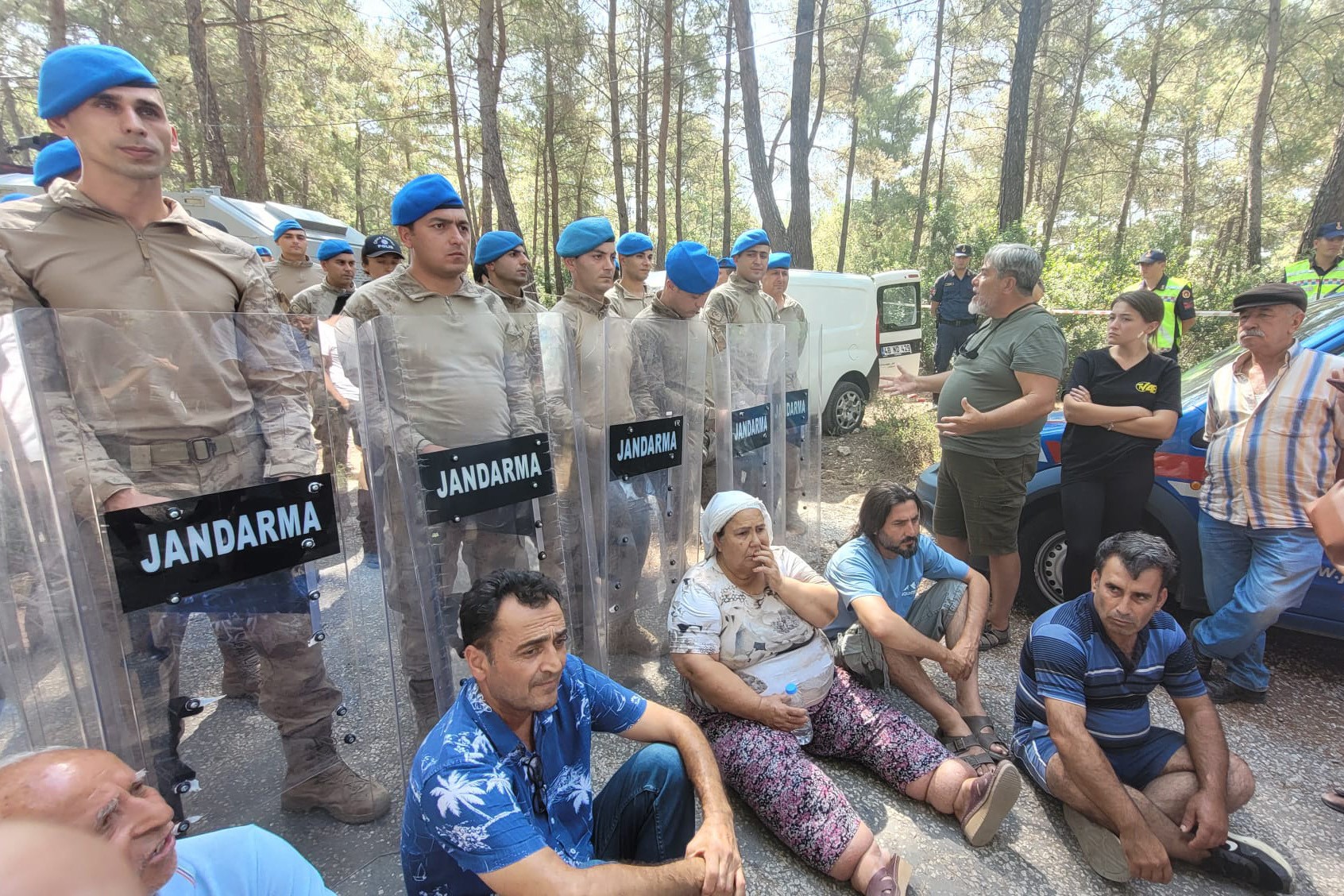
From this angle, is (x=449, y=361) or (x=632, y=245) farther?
(x=632, y=245)

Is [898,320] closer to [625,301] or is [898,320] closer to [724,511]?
[625,301]

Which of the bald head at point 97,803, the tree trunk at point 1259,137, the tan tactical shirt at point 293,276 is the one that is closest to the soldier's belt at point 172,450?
the bald head at point 97,803

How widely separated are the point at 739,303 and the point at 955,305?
5.44 metres

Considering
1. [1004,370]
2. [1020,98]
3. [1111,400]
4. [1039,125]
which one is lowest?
[1111,400]

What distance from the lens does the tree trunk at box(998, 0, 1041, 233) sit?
10.6 meters

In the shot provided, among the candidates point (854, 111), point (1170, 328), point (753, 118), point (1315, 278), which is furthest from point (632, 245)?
point (854, 111)

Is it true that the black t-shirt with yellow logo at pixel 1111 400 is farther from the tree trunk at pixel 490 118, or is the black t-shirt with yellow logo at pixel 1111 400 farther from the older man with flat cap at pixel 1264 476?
the tree trunk at pixel 490 118

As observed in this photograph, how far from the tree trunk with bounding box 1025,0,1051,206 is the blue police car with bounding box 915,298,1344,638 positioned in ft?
50.5

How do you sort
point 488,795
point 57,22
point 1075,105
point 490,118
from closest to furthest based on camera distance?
point 488,795
point 57,22
point 490,118
point 1075,105

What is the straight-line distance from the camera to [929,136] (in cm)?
2145

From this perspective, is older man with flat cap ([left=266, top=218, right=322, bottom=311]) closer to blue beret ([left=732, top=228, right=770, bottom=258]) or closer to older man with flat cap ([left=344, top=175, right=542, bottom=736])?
blue beret ([left=732, top=228, right=770, bottom=258])

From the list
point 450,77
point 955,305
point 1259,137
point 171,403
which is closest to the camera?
point 171,403

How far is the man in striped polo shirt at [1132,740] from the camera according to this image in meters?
1.93

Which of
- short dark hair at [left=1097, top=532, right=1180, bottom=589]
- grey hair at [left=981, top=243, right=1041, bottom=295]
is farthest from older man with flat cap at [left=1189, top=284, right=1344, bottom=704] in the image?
short dark hair at [left=1097, top=532, right=1180, bottom=589]
